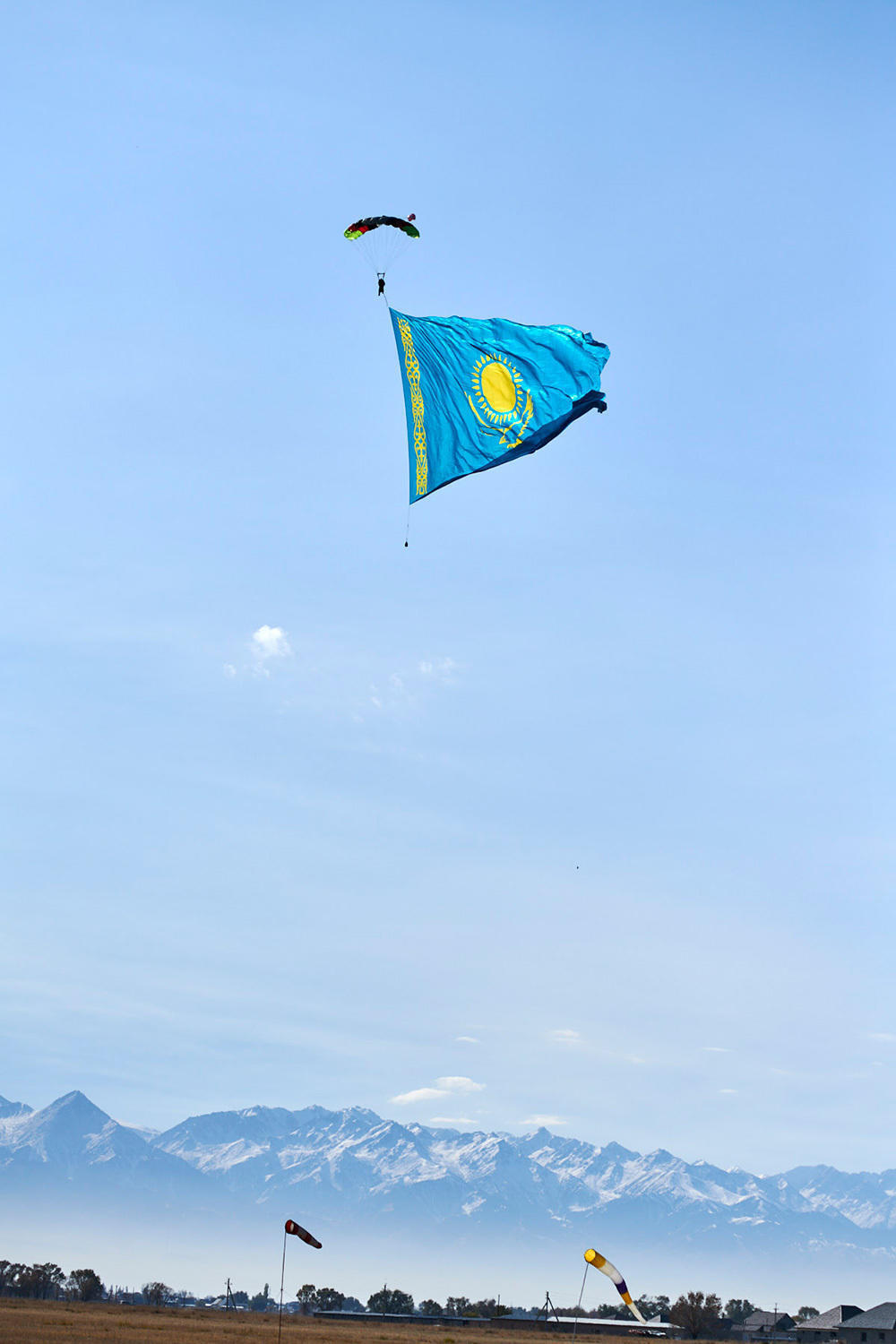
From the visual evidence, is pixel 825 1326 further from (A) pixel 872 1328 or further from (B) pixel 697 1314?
(B) pixel 697 1314

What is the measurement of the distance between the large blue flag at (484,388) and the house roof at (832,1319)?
129 metres

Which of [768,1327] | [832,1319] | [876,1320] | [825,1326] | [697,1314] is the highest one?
[876,1320]

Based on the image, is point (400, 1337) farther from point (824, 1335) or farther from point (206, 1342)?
point (824, 1335)

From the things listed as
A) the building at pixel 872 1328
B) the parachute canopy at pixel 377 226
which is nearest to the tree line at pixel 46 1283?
the building at pixel 872 1328

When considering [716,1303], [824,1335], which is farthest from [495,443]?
[716,1303]

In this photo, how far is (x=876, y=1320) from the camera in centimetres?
12925

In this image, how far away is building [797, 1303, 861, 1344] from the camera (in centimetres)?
13400

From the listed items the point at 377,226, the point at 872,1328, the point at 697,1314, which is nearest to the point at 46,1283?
the point at 697,1314

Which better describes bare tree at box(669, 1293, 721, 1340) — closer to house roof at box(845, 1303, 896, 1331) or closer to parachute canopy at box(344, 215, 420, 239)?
house roof at box(845, 1303, 896, 1331)

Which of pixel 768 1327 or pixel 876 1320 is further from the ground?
pixel 876 1320

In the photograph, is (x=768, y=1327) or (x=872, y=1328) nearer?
(x=872, y=1328)

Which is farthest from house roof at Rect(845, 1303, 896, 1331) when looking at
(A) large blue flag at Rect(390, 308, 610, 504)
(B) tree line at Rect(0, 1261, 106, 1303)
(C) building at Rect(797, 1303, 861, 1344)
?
(A) large blue flag at Rect(390, 308, 610, 504)

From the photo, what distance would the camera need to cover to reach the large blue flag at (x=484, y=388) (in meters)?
33.7

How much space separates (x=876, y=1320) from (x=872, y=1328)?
1961mm
